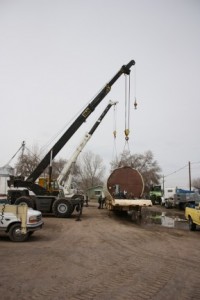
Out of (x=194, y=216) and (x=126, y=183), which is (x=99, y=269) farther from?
(x=126, y=183)

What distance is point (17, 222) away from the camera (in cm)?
1123

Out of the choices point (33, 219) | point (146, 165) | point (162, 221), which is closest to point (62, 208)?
point (162, 221)

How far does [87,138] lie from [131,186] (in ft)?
16.4

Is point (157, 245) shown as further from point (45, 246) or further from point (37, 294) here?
point (37, 294)

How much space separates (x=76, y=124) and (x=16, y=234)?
12.4 m

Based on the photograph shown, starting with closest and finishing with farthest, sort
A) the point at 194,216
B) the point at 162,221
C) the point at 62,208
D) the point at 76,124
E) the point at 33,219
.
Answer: the point at 33,219
the point at 194,216
the point at 62,208
the point at 162,221
the point at 76,124

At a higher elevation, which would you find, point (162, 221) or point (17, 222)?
point (17, 222)

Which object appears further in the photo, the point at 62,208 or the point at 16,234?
the point at 62,208

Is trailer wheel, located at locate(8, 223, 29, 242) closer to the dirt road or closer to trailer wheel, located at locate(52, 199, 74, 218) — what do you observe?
the dirt road

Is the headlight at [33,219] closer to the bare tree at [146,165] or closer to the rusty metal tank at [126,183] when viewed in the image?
the rusty metal tank at [126,183]

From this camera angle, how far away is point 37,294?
18.2 ft

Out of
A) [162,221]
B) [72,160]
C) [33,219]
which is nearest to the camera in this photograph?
[33,219]

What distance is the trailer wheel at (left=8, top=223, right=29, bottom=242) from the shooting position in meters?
11.1

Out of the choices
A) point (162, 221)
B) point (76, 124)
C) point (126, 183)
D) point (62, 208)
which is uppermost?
point (76, 124)
